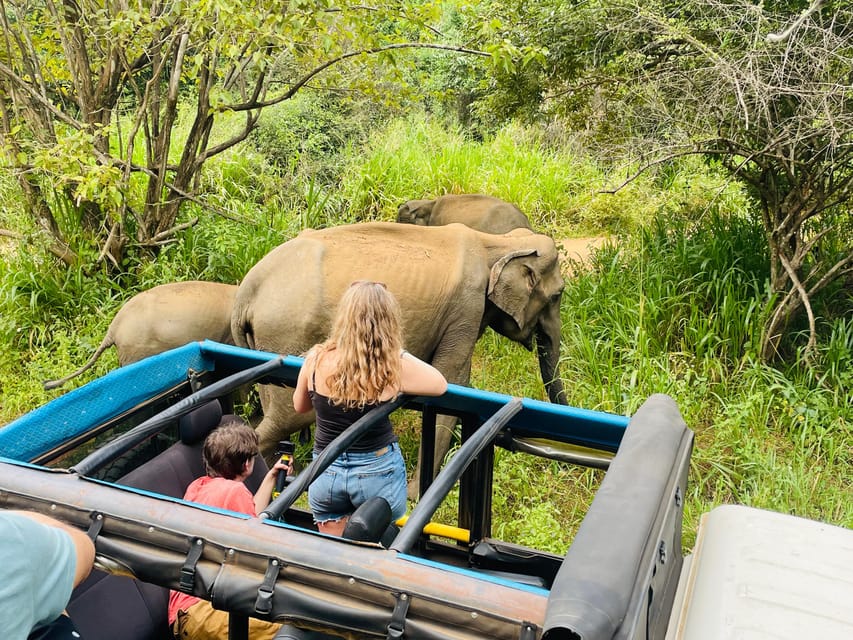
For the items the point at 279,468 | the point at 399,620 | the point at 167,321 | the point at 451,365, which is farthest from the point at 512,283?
the point at 399,620

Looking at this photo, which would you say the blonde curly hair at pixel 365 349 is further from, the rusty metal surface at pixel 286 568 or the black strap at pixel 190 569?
the black strap at pixel 190 569

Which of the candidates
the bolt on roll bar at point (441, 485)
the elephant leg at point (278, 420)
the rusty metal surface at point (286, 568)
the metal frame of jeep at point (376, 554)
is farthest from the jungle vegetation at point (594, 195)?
the rusty metal surface at point (286, 568)

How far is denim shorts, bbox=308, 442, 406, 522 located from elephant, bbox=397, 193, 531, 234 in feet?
17.8

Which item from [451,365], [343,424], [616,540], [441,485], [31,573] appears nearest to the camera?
[31,573]

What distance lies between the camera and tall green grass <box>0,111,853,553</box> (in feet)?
16.1

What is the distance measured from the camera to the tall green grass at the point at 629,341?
490 centimetres

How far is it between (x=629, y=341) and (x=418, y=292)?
6.41ft

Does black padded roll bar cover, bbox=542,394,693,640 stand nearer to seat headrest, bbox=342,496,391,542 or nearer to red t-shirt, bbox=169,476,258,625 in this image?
seat headrest, bbox=342,496,391,542

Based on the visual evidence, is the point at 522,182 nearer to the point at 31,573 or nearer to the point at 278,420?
the point at 278,420

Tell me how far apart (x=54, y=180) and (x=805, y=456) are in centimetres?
616

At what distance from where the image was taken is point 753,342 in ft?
19.7

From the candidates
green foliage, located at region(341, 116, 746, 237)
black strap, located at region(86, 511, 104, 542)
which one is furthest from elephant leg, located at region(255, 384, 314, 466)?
green foliage, located at region(341, 116, 746, 237)

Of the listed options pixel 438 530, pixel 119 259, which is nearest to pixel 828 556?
pixel 438 530

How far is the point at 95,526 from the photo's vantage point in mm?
2041
